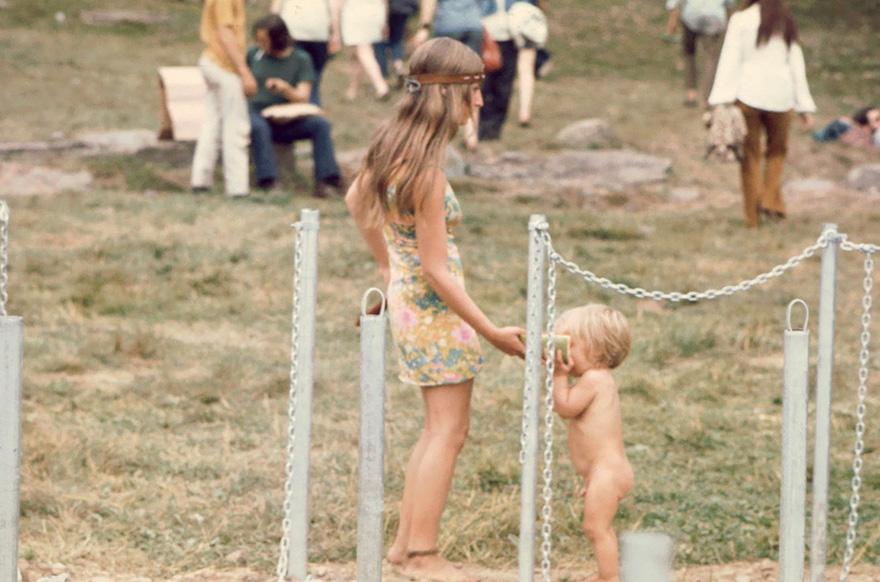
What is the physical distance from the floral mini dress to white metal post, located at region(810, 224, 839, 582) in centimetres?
95

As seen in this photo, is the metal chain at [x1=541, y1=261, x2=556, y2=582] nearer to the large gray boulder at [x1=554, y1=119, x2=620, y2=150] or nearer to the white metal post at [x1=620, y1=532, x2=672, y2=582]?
the white metal post at [x1=620, y1=532, x2=672, y2=582]

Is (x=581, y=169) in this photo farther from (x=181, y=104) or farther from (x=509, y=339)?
(x=509, y=339)

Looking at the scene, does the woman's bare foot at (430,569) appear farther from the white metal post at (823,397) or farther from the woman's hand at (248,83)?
the woman's hand at (248,83)

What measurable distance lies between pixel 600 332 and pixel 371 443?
804mm

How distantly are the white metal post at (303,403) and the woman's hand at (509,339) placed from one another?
485 mm

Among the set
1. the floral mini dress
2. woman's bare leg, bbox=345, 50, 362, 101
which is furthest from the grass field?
woman's bare leg, bbox=345, 50, 362, 101

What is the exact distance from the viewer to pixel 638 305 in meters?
9.03

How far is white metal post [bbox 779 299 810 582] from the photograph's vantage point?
4.32m

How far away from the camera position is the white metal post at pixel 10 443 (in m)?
4.18

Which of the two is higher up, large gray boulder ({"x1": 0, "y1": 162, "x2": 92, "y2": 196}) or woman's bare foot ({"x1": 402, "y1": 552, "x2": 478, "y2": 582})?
large gray boulder ({"x1": 0, "y1": 162, "x2": 92, "y2": 196})

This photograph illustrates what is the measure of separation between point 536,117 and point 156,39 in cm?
680

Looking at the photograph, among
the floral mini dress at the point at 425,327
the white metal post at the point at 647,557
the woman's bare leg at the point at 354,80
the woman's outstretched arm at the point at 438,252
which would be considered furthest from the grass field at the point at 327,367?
the white metal post at the point at 647,557

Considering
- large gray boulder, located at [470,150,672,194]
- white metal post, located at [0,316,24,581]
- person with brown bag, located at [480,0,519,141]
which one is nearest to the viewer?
white metal post, located at [0,316,24,581]

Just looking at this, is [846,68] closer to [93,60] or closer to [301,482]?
[93,60]
